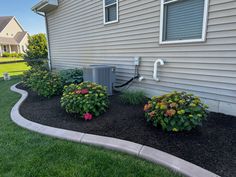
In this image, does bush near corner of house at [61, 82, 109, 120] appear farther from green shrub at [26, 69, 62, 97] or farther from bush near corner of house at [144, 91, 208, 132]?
green shrub at [26, 69, 62, 97]

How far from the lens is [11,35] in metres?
33.9

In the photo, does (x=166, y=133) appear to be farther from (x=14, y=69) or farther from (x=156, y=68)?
(x=14, y=69)

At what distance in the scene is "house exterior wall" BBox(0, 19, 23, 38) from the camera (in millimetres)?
31938

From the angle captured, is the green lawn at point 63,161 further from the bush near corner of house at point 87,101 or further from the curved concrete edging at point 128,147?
the bush near corner of house at point 87,101

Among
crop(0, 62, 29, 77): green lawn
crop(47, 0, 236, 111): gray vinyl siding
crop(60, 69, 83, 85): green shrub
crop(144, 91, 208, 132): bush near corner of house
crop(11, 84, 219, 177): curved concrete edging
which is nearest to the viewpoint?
crop(11, 84, 219, 177): curved concrete edging

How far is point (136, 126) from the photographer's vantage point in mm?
2682

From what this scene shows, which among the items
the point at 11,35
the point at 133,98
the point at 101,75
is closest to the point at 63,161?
Result: the point at 133,98

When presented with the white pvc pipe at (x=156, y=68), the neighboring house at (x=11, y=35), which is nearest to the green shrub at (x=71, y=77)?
the white pvc pipe at (x=156, y=68)

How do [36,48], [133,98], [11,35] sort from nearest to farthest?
1. [133,98]
2. [36,48]
3. [11,35]

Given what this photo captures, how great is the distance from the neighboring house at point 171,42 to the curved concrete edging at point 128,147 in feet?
5.85

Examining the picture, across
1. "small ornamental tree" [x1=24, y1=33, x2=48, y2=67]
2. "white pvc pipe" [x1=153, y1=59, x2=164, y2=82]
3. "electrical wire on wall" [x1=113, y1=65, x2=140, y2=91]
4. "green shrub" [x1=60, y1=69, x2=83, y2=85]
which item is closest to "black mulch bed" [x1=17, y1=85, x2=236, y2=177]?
"white pvc pipe" [x1=153, y1=59, x2=164, y2=82]

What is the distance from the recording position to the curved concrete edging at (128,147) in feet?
5.52

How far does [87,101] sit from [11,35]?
39.1m

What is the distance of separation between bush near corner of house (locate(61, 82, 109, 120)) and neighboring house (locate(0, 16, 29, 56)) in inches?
1358
